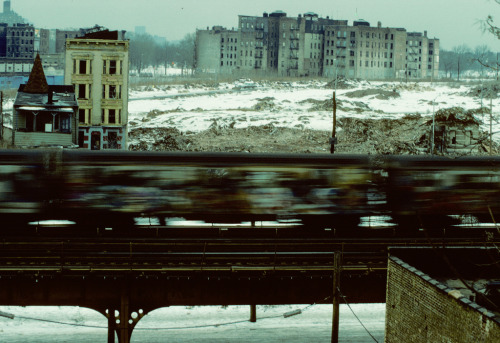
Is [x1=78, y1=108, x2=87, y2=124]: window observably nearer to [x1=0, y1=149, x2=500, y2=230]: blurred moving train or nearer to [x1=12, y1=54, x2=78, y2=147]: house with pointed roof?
[x1=12, y1=54, x2=78, y2=147]: house with pointed roof

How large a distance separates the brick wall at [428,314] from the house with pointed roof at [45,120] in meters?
38.9

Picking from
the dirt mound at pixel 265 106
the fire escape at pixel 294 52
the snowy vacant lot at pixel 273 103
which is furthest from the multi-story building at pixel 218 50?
A: the dirt mound at pixel 265 106

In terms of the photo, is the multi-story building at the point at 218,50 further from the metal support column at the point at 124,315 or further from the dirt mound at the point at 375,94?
the metal support column at the point at 124,315

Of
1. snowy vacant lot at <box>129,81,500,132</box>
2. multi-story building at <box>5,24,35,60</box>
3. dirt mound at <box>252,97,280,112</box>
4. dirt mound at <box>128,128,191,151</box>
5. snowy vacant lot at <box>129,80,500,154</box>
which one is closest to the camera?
dirt mound at <box>128,128,191,151</box>

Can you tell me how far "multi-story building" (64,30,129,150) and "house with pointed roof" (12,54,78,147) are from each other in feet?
12.6

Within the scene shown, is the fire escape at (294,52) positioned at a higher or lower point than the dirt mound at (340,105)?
higher

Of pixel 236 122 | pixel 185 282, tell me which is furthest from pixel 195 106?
pixel 185 282

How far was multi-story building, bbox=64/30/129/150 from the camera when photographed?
56.3m

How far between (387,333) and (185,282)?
17.2 feet

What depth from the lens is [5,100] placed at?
3484 inches

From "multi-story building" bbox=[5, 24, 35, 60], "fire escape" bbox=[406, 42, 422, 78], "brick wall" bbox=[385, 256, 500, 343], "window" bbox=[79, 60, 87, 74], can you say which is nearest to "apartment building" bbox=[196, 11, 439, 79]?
"fire escape" bbox=[406, 42, 422, 78]

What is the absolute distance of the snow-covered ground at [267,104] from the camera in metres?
77.5

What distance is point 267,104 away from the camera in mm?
93500

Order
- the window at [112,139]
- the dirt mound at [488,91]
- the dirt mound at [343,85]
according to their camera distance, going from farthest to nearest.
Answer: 1. the dirt mound at [343,85]
2. the dirt mound at [488,91]
3. the window at [112,139]
